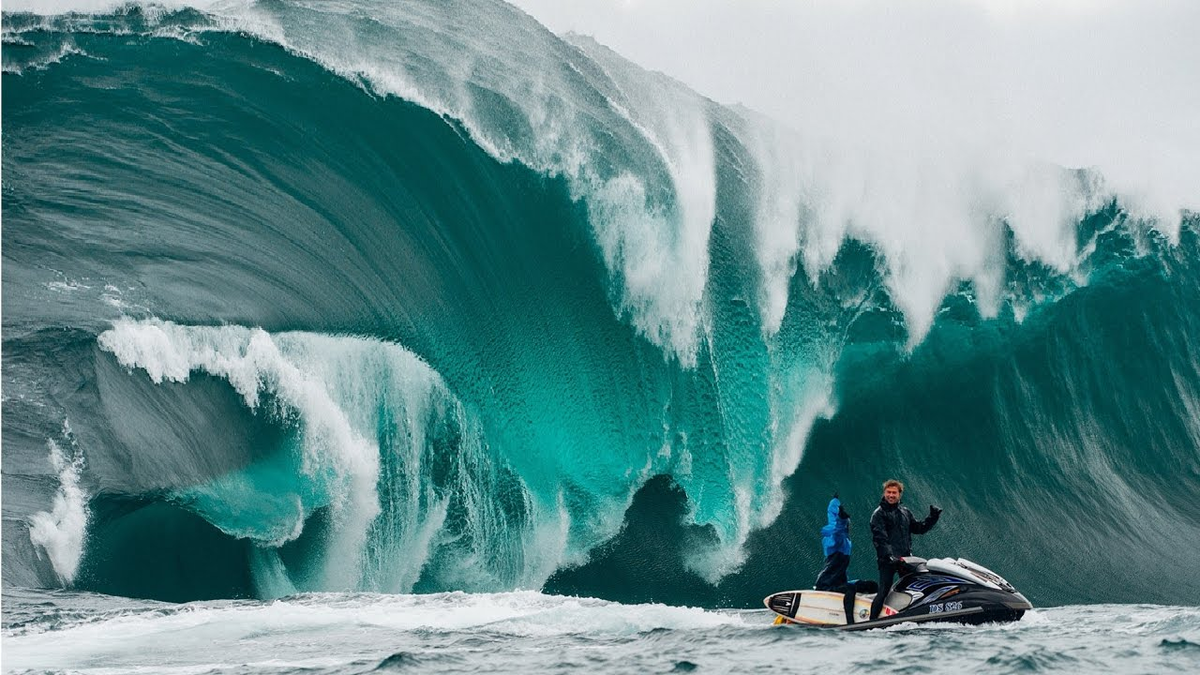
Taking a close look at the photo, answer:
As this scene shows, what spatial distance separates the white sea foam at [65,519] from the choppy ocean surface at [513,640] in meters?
0.95

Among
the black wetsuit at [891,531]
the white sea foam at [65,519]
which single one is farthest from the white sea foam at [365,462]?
the black wetsuit at [891,531]

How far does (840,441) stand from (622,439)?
3.11m

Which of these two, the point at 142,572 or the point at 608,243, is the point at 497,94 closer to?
the point at 608,243

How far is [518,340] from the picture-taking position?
1364cm

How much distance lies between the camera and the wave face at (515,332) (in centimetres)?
1181

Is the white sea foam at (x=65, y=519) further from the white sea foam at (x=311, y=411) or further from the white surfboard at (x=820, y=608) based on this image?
the white surfboard at (x=820, y=608)

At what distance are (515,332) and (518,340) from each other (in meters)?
0.13

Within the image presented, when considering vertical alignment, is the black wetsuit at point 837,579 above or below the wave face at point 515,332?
below

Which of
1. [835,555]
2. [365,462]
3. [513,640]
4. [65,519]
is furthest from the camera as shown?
[365,462]

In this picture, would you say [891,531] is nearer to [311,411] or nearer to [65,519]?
[311,411]

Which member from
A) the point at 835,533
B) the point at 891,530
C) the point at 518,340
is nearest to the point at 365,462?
the point at 518,340

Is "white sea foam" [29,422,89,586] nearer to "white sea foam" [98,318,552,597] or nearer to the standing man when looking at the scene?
"white sea foam" [98,318,552,597]

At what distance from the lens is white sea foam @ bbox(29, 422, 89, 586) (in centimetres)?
1071

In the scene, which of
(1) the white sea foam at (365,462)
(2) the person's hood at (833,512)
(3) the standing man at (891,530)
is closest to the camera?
(3) the standing man at (891,530)
